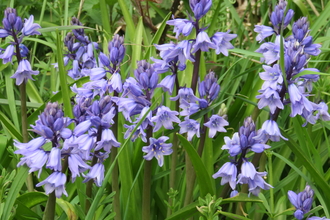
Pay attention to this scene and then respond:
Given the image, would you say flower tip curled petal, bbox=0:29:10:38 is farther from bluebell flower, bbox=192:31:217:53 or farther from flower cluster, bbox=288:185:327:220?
flower cluster, bbox=288:185:327:220

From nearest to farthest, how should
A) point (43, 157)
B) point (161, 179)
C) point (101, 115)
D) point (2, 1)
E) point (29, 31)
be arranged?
point (43, 157) < point (101, 115) < point (29, 31) < point (161, 179) < point (2, 1)

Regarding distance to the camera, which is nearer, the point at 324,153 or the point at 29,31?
the point at 29,31

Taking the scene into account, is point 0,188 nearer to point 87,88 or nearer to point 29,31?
point 87,88

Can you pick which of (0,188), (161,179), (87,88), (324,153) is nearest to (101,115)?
(87,88)

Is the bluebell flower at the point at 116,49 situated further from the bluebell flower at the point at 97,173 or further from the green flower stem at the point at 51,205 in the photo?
the green flower stem at the point at 51,205

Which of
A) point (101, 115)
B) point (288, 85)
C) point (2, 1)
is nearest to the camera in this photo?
point (101, 115)

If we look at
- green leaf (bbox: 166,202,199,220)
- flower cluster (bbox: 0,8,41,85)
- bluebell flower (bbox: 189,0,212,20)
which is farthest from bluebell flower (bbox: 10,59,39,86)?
green leaf (bbox: 166,202,199,220)

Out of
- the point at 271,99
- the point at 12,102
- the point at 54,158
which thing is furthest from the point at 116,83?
the point at 12,102
